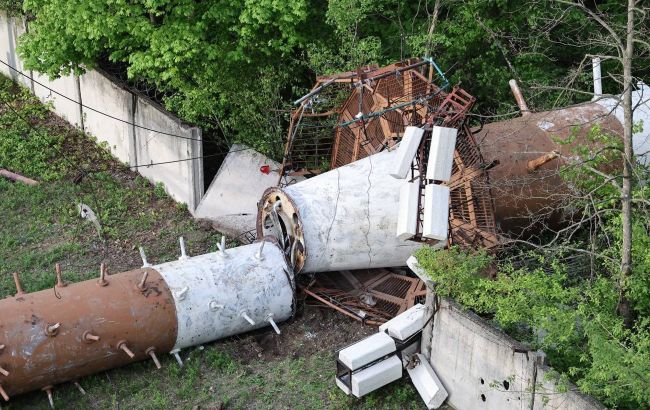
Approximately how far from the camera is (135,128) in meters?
17.5

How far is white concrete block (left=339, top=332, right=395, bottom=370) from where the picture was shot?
1058 centimetres

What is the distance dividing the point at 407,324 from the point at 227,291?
9.02 feet

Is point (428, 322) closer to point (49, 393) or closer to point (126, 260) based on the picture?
point (49, 393)

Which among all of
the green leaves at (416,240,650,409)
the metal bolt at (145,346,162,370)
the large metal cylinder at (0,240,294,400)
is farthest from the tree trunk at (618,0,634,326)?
the metal bolt at (145,346,162,370)

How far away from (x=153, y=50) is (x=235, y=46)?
1720 mm

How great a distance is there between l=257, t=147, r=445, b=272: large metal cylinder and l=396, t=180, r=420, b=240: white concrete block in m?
2.50

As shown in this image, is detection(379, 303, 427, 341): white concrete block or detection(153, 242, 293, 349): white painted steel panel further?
detection(153, 242, 293, 349): white painted steel panel

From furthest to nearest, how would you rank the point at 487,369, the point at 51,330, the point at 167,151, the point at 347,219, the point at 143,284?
the point at 167,151
the point at 347,219
the point at 143,284
the point at 51,330
the point at 487,369

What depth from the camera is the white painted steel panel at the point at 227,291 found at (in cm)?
1151

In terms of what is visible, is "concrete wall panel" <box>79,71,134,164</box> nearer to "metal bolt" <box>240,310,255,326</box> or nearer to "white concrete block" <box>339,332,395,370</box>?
"metal bolt" <box>240,310,255,326</box>

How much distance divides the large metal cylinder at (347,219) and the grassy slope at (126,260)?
1.04 metres

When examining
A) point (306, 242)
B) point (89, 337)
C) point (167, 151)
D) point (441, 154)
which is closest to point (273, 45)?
point (167, 151)

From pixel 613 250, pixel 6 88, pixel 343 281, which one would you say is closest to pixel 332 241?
pixel 343 281

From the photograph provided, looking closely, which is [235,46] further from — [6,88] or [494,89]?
[6,88]
